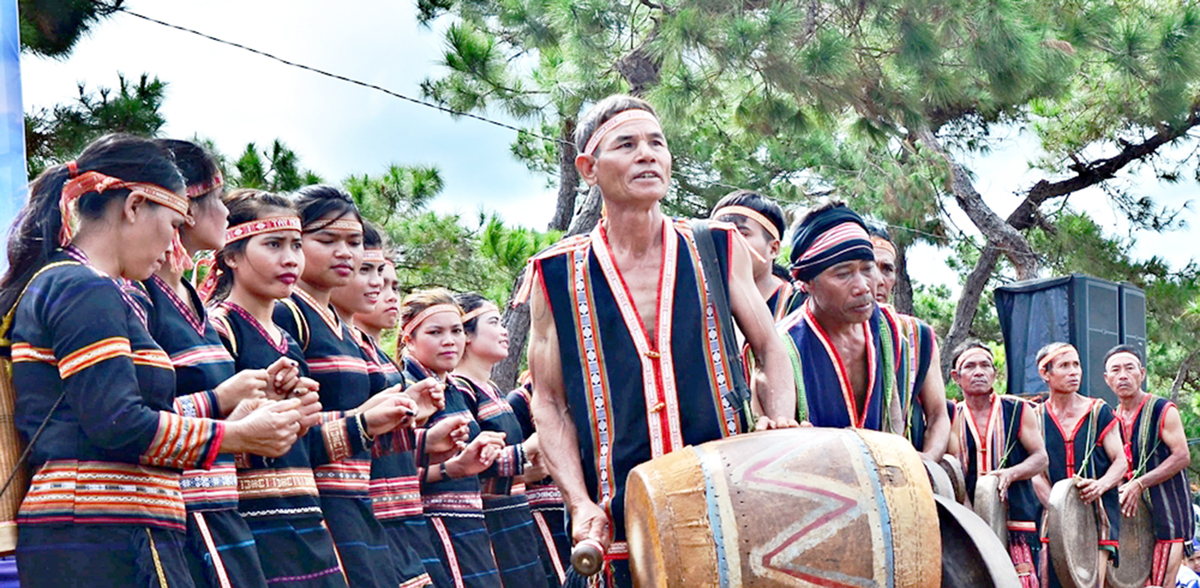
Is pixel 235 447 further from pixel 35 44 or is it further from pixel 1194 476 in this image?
pixel 1194 476

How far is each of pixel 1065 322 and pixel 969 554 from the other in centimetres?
995

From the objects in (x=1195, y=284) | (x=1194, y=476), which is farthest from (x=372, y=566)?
(x=1194, y=476)

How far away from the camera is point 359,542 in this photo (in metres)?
4.58

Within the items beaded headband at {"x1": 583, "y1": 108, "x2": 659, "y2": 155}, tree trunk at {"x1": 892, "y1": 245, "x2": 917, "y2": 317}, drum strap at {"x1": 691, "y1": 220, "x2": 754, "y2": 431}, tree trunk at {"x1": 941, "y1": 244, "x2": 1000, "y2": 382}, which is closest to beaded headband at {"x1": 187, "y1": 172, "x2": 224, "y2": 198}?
beaded headband at {"x1": 583, "y1": 108, "x2": 659, "y2": 155}

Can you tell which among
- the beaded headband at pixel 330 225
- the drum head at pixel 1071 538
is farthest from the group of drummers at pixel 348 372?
the drum head at pixel 1071 538

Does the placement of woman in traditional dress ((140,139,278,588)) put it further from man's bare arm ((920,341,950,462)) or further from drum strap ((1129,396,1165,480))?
drum strap ((1129,396,1165,480))

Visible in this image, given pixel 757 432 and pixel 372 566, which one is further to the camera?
pixel 372 566

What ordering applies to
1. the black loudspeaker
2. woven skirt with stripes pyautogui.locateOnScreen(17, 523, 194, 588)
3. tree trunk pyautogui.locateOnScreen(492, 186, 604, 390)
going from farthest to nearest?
the black loudspeaker
tree trunk pyautogui.locateOnScreen(492, 186, 604, 390)
woven skirt with stripes pyautogui.locateOnScreen(17, 523, 194, 588)

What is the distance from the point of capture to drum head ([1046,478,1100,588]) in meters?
8.48

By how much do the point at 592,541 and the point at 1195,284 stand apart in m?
17.5

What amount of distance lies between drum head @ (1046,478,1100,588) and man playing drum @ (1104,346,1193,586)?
3.50 ft

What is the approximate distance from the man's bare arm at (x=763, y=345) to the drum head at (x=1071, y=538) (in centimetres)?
505

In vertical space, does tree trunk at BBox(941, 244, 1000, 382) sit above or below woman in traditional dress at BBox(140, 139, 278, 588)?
above

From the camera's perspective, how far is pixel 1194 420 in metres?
24.1
